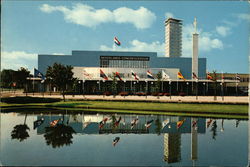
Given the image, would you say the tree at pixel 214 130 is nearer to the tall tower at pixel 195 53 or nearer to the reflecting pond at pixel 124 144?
the reflecting pond at pixel 124 144

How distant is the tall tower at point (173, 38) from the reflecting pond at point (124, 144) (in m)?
145

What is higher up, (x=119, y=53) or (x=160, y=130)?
(x=119, y=53)

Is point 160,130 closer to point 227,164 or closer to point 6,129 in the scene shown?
point 227,164

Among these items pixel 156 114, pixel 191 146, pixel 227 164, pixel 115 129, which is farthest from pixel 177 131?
pixel 156 114

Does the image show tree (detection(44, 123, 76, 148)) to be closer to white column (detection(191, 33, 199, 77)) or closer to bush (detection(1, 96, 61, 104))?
bush (detection(1, 96, 61, 104))

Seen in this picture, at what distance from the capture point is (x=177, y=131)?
17000mm

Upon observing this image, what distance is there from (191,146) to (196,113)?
45.3 feet

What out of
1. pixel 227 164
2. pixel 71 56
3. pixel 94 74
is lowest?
pixel 227 164

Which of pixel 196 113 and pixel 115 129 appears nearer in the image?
pixel 115 129

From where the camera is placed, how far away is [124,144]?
44.6 feet

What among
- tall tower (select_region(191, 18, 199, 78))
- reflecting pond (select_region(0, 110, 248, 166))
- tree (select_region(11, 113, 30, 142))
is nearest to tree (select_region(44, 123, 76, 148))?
reflecting pond (select_region(0, 110, 248, 166))

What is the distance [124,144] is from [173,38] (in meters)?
157

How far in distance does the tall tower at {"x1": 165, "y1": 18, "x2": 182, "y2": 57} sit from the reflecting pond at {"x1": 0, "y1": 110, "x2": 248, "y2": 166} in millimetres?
145231

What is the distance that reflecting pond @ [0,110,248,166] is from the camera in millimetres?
10875
